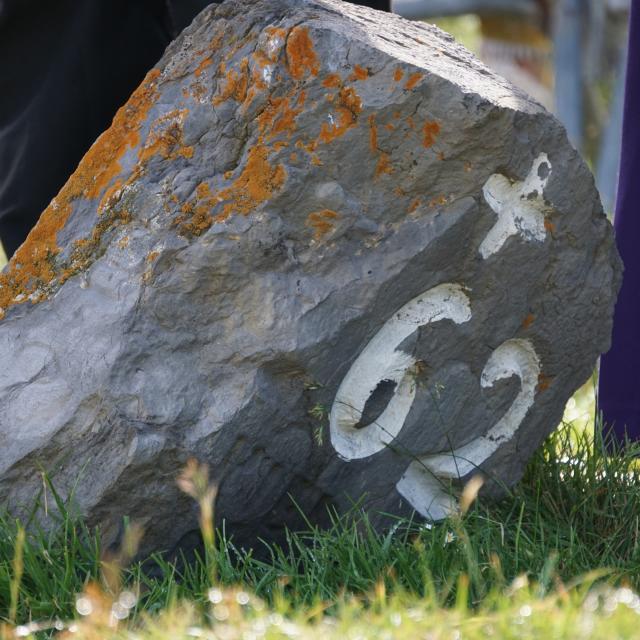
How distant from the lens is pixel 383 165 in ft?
6.55

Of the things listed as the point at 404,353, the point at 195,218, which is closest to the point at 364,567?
the point at 404,353

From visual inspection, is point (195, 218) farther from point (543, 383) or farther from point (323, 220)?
point (543, 383)

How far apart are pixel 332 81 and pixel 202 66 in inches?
11.2

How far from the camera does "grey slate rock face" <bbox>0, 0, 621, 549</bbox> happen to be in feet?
6.42

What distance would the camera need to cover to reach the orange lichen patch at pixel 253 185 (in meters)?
1.96

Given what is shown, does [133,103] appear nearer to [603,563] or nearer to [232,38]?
[232,38]

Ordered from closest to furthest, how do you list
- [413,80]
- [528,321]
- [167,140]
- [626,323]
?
[413,80], [167,140], [528,321], [626,323]

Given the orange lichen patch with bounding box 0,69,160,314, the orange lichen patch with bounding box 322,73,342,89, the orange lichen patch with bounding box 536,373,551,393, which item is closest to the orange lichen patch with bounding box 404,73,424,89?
the orange lichen patch with bounding box 322,73,342,89

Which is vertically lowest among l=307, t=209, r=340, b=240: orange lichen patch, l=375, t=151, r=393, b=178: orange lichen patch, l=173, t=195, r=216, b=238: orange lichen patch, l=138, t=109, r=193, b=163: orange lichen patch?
l=307, t=209, r=340, b=240: orange lichen patch

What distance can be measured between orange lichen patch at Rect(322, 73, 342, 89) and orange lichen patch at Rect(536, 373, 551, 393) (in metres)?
0.73

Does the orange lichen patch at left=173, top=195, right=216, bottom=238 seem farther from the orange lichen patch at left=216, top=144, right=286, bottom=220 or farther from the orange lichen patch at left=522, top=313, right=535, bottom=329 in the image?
the orange lichen patch at left=522, top=313, right=535, bottom=329

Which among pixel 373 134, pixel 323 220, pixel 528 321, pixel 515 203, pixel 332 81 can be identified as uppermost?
pixel 332 81

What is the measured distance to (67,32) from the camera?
2.48m

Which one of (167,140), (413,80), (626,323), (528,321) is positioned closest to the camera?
(413,80)
